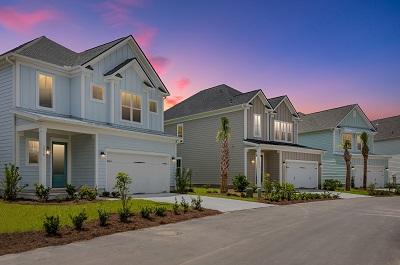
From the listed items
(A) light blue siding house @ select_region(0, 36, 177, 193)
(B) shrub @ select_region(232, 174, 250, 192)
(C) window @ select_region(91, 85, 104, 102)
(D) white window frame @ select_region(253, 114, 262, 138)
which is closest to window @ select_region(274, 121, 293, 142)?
(D) white window frame @ select_region(253, 114, 262, 138)

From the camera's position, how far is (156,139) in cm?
2606

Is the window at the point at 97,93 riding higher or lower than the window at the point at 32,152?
higher

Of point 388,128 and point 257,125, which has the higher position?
point 388,128

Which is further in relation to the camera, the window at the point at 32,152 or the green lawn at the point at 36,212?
the window at the point at 32,152

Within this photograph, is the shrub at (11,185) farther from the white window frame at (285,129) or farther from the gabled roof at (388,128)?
the gabled roof at (388,128)

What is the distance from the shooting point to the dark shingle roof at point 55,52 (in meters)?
23.2

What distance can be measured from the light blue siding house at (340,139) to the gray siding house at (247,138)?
5722mm

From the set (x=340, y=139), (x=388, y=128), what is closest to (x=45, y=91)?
(x=340, y=139)

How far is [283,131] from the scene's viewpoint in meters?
37.8

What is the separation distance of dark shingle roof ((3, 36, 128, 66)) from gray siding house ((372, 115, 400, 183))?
126 feet

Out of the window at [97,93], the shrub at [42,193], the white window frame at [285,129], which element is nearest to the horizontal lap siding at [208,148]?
the white window frame at [285,129]

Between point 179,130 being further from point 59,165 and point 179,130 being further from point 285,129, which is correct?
point 59,165

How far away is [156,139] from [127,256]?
16852 mm

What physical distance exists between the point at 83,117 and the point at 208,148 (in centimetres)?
1472
